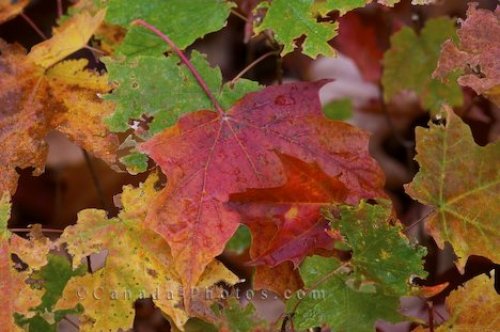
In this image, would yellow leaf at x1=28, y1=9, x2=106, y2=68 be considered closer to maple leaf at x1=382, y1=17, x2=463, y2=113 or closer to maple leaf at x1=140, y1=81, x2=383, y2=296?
maple leaf at x1=140, y1=81, x2=383, y2=296

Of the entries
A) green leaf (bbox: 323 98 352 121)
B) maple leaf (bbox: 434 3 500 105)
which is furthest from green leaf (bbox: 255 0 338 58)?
green leaf (bbox: 323 98 352 121)

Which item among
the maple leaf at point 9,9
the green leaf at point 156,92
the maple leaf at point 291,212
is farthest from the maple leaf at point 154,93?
the maple leaf at point 9,9

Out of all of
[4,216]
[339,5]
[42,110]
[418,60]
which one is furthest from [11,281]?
[418,60]

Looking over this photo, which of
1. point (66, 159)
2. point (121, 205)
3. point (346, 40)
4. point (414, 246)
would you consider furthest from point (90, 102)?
point (66, 159)

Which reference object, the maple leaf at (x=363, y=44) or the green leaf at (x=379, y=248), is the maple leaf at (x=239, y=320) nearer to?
the green leaf at (x=379, y=248)

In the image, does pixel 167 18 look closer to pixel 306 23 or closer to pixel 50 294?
pixel 306 23

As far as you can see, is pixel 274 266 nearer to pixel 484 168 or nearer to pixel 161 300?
pixel 161 300

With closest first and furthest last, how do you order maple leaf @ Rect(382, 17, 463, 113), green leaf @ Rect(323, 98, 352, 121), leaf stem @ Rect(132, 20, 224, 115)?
leaf stem @ Rect(132, 20, 224, 115) → maple leaf @ Rect(382, 17, 463, 113) → green leaf @ Rect(323, 98, 352, 121)
